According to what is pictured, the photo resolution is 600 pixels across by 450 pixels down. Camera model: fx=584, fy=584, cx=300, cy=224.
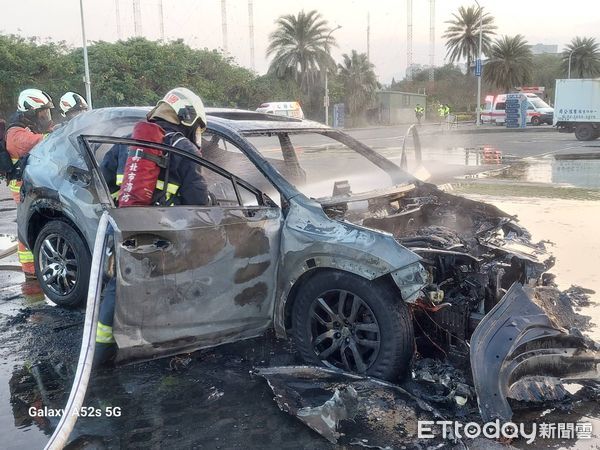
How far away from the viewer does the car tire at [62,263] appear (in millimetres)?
4832

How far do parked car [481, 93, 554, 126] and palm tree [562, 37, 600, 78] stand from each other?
3216cm

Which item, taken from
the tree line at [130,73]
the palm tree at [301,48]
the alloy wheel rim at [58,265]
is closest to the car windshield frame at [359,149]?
the alloy wheel rim at [58,265]

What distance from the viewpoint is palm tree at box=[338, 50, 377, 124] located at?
56438 mm

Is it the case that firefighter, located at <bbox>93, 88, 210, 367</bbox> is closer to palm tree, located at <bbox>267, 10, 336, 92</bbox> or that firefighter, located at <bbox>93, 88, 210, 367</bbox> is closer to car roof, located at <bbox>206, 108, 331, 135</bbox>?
car roof, located at <bbox>206, 108, 331, 135</bbox>

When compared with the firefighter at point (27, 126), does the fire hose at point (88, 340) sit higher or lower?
lower

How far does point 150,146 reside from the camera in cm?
366

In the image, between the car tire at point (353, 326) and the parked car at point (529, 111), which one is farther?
the parked car at point (529, 111)

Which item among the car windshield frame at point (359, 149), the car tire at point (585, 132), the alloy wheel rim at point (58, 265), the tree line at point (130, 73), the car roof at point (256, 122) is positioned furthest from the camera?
the tree line at point (130, 73)

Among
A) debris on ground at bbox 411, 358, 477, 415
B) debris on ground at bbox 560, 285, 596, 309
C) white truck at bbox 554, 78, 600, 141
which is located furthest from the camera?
white truck at bbox 554, 78, 600, 141

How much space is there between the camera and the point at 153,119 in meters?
4.16

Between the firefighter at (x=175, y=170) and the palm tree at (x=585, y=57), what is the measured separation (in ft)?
241

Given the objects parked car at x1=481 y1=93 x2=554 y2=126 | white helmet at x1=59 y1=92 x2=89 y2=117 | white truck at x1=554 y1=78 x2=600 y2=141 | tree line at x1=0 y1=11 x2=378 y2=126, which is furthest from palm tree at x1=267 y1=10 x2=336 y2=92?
white helmet at x1=59 y1=92 x2=89 y2=117

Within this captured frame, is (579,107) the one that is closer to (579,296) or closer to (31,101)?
(579,296)

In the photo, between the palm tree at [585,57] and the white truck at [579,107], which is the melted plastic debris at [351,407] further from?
the palm tree at [585,57]
